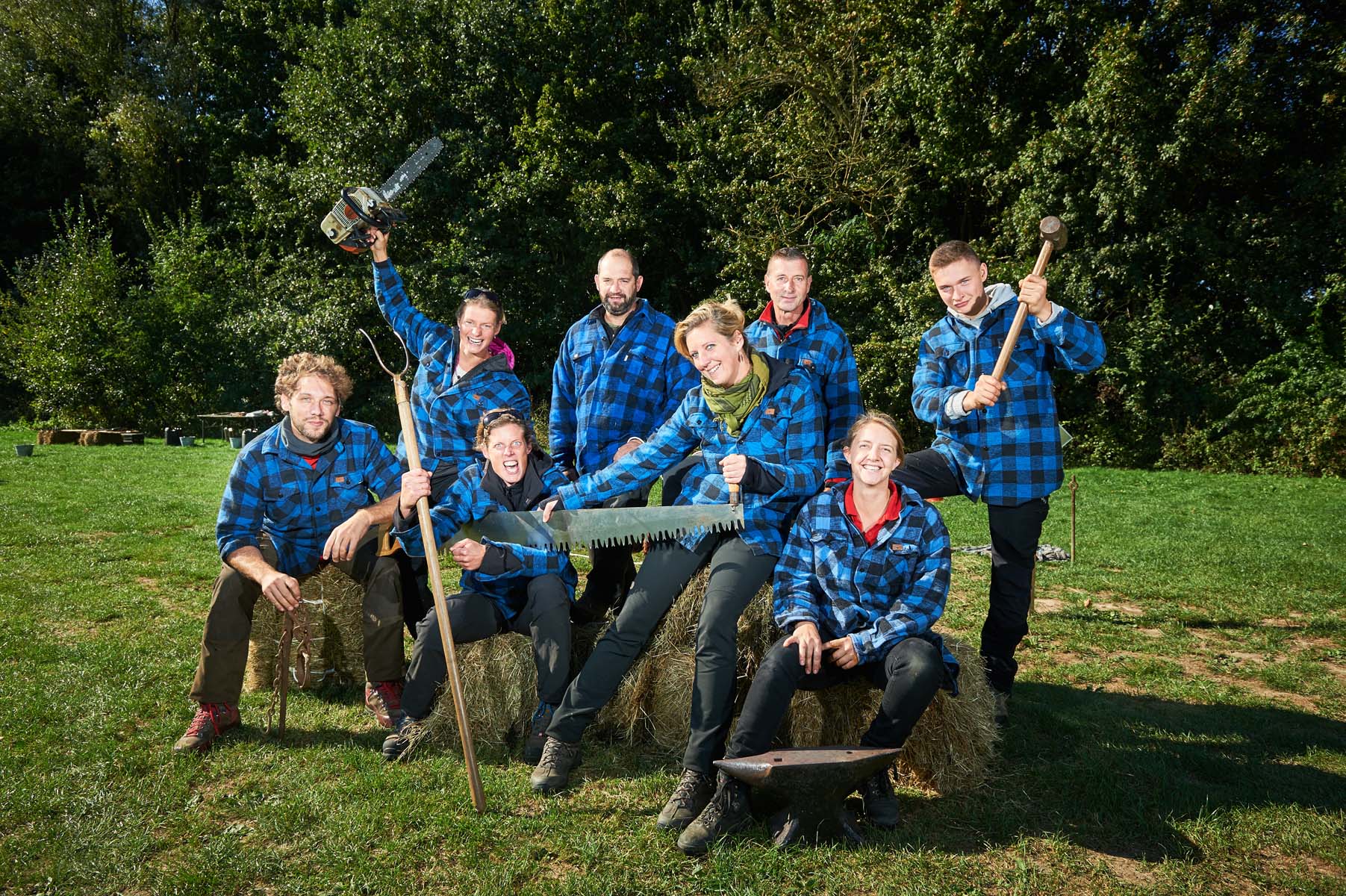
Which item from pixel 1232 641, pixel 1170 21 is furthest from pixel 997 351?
pixel 1170 21

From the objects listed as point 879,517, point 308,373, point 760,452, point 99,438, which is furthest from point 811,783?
point 99,438

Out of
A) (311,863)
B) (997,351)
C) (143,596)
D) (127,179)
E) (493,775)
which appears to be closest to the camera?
(311,863)

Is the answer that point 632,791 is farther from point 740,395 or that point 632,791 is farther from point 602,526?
point 740,395

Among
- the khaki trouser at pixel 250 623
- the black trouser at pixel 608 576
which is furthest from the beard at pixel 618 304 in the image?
the khaki trouser at pixel 250 623

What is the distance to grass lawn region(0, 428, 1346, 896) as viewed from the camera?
304 cm

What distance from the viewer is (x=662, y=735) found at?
413 cm

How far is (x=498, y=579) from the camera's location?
14.0 ft

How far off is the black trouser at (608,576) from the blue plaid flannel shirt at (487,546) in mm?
329

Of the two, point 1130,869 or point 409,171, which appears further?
point 409,171

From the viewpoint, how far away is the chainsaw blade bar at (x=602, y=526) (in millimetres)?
3895

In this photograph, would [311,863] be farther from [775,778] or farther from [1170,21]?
[1170,21]

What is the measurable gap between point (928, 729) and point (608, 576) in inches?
73.7

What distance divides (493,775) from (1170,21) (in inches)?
690

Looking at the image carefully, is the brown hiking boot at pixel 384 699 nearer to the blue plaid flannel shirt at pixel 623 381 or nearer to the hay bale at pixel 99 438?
the blue plaid flannel shirt at pixel 623 381
